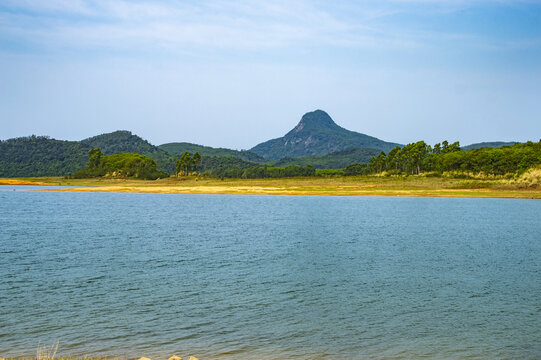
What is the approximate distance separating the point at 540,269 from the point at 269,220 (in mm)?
35067

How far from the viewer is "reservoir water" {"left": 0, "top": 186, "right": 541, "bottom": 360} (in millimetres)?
15867

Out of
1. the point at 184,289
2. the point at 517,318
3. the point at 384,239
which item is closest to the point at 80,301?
the point at 184,289

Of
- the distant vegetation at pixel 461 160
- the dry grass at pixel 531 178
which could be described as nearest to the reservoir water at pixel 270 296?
the dry grass at pixel 531 178

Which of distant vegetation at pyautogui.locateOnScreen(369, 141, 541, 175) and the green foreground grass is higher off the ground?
distant vegetation at pyautogui.locateOnScreen(369, 141, 541, 175)

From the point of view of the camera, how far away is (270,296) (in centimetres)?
2206

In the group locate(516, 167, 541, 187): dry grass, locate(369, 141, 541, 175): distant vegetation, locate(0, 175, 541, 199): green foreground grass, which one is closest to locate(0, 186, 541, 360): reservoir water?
locate(0, 175, 541, 199): green foreground grass

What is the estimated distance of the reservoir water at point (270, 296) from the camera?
15867mm

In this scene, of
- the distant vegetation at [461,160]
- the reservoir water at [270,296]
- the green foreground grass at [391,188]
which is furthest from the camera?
the distant vegetation at [461,160]

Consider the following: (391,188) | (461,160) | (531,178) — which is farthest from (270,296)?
(461,160)

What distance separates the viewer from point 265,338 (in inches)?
648

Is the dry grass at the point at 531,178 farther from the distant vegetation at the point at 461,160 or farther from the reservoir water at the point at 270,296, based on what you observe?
the reservoir water at the point at 270,296

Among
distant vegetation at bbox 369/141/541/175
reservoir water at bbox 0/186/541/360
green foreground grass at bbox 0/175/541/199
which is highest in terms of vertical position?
distant vegetation at bbox 369/141/541/175

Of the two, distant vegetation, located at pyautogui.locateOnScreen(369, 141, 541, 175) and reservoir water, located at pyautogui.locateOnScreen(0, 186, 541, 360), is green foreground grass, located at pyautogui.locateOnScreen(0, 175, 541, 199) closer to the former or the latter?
distant vegetation, located at pyautogui.locateOnScreen(369, 141, 541, 175)

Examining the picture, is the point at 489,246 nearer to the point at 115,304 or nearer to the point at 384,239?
the point at 384,239
